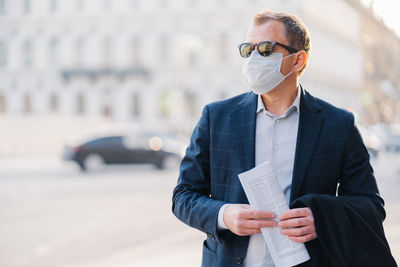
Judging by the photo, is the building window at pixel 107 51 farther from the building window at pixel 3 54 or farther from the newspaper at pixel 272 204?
the newspaper at pixel 272 204

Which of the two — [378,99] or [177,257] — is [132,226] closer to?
[177,257]

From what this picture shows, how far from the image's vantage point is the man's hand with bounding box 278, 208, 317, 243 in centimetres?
200

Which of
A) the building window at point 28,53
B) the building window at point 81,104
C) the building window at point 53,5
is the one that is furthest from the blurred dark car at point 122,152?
the building window at point 28,53

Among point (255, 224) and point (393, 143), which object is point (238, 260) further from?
point (393, 143)

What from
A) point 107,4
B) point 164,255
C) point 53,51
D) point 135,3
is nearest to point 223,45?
point 135,3

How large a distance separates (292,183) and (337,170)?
0.18 metres

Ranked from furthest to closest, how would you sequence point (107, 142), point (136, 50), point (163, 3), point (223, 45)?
1. point (136, 50)
2. point (163, 3)
3. point (223, 45)
4. point (107, 142)

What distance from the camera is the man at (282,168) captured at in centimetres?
204

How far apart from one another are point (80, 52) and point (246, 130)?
52.1 m

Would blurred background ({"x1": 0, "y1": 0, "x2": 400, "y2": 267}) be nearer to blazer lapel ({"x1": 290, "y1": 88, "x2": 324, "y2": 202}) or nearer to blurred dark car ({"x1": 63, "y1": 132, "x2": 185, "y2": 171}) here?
blurred dark car ({"x1": 63, "y1": 132, "x2": 185, "y2": 171})

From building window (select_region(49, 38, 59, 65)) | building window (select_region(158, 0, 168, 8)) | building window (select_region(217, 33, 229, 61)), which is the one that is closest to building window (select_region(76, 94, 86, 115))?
building window (select_region(49, 38, 59, 65))

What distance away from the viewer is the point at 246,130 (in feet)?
7.28

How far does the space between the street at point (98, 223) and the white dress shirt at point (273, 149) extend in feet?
8.53

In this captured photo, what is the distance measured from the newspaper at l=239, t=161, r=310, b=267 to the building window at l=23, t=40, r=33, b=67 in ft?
179
